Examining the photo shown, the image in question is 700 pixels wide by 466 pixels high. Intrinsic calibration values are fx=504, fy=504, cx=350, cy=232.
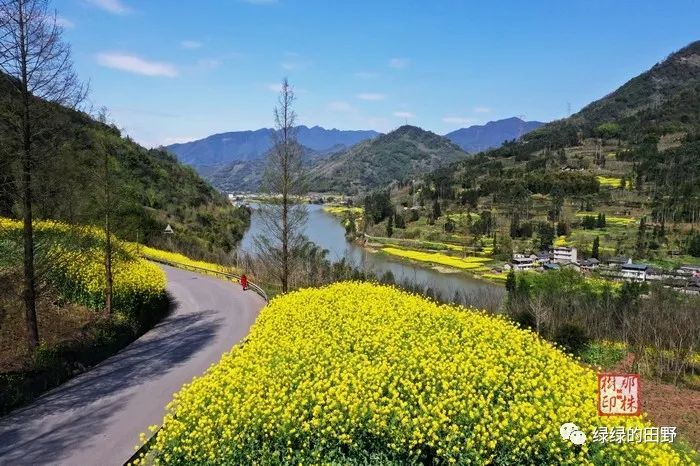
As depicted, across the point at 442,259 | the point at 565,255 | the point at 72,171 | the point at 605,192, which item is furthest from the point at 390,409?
the point at 605,192

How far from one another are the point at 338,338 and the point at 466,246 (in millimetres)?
97815

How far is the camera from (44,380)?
1275 centimetres

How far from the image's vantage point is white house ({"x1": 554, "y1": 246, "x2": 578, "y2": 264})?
8681 cm

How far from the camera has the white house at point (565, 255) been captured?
285ft

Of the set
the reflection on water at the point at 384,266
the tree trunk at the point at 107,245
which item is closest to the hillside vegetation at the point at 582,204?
the reflection on water at the point at 384,266

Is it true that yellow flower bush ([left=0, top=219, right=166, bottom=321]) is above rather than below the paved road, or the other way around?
above

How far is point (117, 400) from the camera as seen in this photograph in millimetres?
12250

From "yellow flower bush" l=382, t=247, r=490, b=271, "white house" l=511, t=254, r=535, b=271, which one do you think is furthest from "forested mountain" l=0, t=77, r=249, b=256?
"white house" l=511, t=254, r=535, b=271

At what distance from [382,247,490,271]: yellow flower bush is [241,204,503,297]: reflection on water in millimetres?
3760

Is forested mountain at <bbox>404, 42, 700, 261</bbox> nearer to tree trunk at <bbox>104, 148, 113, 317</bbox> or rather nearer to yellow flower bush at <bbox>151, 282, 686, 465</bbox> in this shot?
tree trunk at <bbox>104, 148, 113, 317</bbox>

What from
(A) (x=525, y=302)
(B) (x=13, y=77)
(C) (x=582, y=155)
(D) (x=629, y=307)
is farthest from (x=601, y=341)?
(C) (x=582, y=155)

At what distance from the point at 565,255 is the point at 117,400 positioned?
88.2 m

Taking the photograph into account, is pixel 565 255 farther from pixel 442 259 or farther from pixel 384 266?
pixel 384 266

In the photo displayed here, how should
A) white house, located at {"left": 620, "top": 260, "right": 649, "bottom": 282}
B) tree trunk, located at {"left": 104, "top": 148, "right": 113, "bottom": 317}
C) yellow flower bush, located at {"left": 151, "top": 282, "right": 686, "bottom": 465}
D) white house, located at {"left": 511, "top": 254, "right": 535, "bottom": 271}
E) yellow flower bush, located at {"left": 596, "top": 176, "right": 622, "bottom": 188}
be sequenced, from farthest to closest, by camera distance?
yellow flower bush, located at {"left": 596, "top": 176, "right": 622, "bottom": 188} → white house, located at {"left": 511, "top": 254, "right": 535, "bottom": 271} → white house, located at {"left": 620, "top": 260, "right": 649, "bottom": 282} → tree trunk, located at {"left": 104, "top": 148, "right": 113, "bottom": 317} → yellow flower bush, located at {"left": 151, "top": 282, "right": 686, "bottom": 465}
